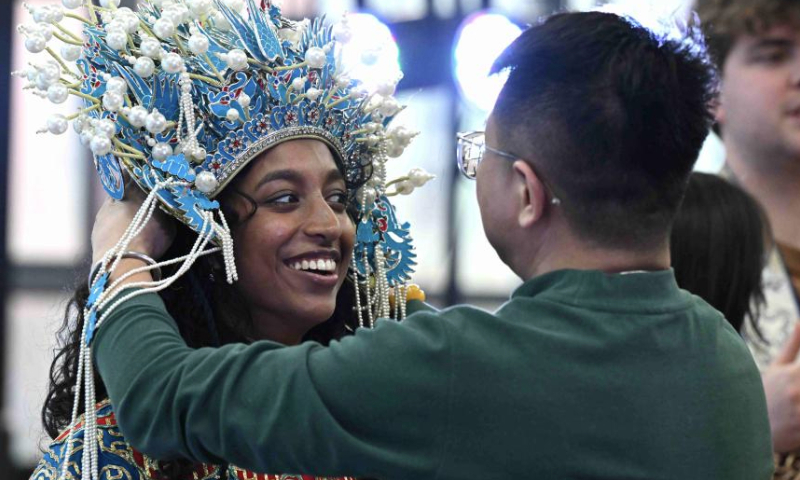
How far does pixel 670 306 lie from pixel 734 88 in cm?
155

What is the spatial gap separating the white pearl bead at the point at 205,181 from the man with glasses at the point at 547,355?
0.31m

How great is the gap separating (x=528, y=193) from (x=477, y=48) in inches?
154

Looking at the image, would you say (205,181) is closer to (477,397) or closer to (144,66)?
(144,66)

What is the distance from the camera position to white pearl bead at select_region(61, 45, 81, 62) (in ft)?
6.35

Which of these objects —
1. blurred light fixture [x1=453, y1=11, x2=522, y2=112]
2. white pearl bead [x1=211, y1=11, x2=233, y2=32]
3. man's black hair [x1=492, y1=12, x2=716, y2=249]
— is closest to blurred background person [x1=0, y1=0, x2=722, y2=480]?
blurred light fixture [x1=453, y1=11, x2=522, y2=112]

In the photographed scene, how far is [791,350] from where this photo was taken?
236cm

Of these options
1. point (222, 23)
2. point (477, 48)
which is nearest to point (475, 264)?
point (477, 48)

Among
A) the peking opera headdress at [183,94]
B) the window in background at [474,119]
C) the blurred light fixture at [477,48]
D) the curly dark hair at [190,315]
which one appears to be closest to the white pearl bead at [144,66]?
the peking opera headdress at [183,94]

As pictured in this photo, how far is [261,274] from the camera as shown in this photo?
6.86 feet

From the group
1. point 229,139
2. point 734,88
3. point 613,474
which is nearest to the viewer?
point 613,474

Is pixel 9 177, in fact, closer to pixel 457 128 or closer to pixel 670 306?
pixel 457 128

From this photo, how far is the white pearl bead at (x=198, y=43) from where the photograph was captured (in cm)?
191

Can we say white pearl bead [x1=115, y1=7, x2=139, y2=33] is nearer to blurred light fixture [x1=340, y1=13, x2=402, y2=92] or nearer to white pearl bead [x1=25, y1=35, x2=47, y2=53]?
white pearl bead [x1=25, y1=35, x2=47, y2=53]

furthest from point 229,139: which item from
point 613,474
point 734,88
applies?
point 734,88
